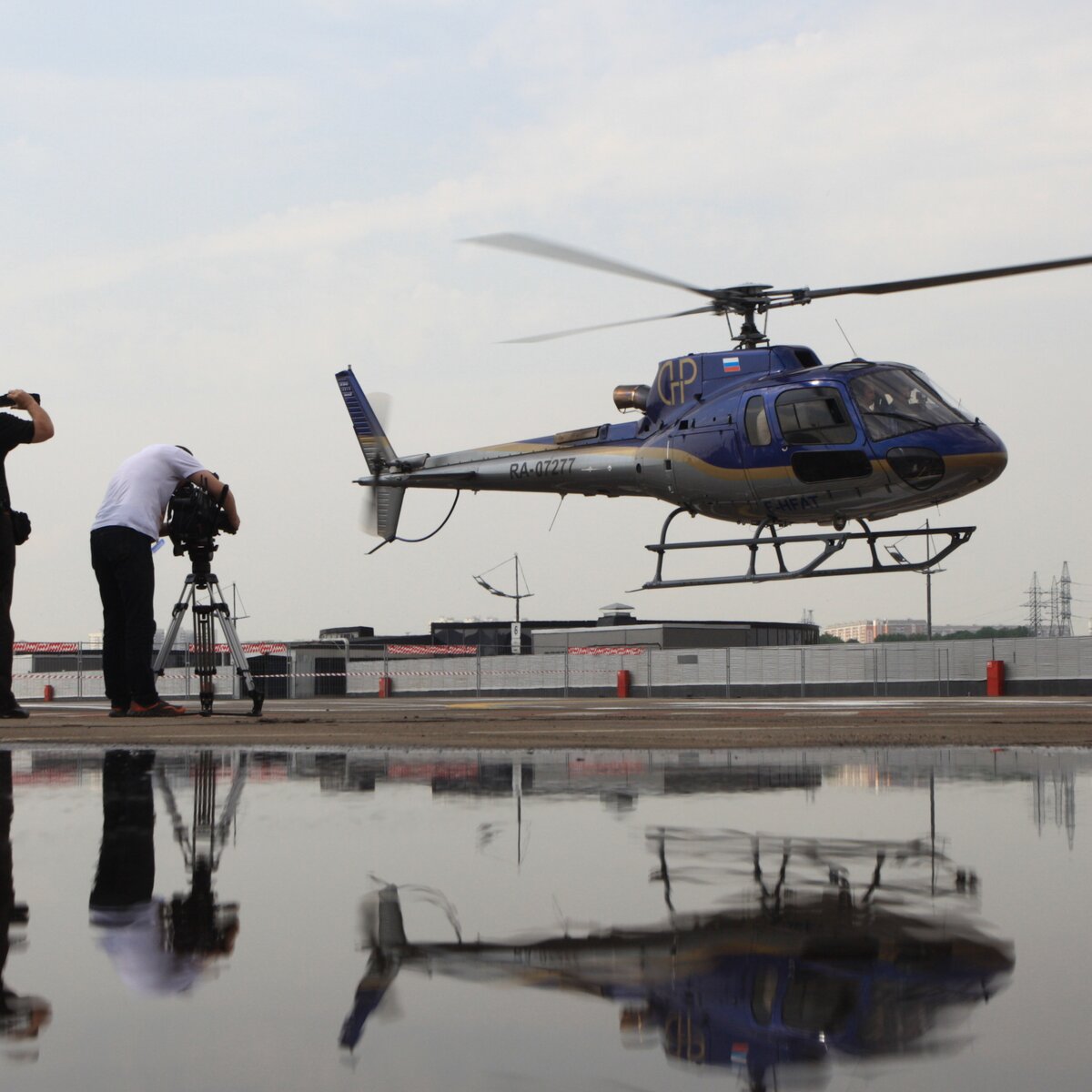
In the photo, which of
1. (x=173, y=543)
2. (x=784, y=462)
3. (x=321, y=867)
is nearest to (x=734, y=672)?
(x=784, y=462)

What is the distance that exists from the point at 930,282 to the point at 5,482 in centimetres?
1221

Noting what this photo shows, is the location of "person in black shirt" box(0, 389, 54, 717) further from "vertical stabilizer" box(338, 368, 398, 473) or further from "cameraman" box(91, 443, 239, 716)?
"vertical stabilizer" box(338, 368, 398, 473)

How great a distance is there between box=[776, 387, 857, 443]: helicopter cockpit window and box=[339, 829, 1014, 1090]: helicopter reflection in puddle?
51.0 ft

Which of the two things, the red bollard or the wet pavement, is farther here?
the red bollard

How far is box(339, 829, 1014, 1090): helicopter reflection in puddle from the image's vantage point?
1.75 meters

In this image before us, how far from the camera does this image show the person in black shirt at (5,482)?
8711mm

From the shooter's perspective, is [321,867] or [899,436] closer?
[321,867]

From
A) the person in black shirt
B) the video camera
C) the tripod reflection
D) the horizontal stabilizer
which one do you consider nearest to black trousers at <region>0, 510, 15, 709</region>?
the person in black shirt

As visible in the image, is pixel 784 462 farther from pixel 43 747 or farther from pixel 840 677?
pixel 840 677

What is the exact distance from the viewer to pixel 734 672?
39.4 meters

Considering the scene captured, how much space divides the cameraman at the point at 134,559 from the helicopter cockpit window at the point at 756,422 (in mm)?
10273

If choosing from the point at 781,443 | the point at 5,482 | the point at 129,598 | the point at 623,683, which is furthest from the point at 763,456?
the point at 623,683

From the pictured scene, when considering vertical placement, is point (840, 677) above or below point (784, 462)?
below

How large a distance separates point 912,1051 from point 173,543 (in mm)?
9137
